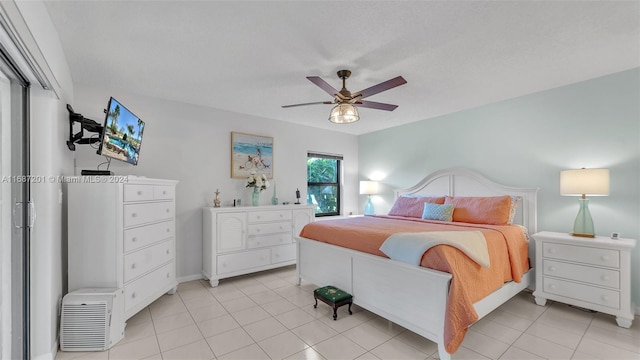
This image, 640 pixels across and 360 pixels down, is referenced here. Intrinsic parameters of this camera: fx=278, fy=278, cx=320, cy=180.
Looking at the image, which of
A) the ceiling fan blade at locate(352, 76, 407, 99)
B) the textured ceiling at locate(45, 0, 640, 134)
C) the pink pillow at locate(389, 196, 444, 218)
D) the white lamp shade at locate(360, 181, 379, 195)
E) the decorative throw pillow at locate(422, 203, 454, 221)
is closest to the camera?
the textured ceiling at locate(45, 0, 640, 134)

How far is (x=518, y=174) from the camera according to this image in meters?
3.51

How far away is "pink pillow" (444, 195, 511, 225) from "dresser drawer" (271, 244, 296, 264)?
2312 millimetres

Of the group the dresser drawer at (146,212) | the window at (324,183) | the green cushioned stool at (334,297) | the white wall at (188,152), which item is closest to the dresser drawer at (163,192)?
the dresser drawer at (146,212)

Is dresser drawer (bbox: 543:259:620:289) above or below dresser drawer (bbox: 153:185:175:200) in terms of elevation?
below

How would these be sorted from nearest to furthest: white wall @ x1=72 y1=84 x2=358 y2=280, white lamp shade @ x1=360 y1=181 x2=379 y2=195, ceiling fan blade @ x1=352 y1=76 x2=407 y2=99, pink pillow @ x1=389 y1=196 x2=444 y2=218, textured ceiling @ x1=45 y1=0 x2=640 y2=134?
textured ceiling @ x1=45 y1=0 x2=640 y2=134
ceiling fan blade @ x1=352 y1=76 x2=407 y2=99
white wall @ x1=72 y1=84 x2=358 y2=280
pink pillow @ x1=389 y1=196 x2=444 y2=218
white lamp shade @ x1=360 y1=181 x2=379 y2=195

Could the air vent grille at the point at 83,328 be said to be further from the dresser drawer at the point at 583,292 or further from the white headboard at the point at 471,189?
the white headboard at the point at 471,189

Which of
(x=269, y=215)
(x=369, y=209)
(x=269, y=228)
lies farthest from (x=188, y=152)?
(x=369, y=209)

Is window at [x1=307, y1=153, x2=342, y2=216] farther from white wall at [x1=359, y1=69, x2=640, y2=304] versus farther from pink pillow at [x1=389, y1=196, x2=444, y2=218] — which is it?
white wall at [x1=359, y1=69, x2=640, y2=304]

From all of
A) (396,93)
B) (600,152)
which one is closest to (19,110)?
(396,93)

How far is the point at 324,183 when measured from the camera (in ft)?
17.7

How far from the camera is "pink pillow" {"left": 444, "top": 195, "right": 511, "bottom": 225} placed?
320cm

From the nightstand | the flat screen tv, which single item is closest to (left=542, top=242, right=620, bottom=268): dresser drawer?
the nightstand

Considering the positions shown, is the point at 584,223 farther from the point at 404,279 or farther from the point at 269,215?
the point at 269,215

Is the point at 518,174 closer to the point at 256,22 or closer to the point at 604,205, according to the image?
the point at 604,205
